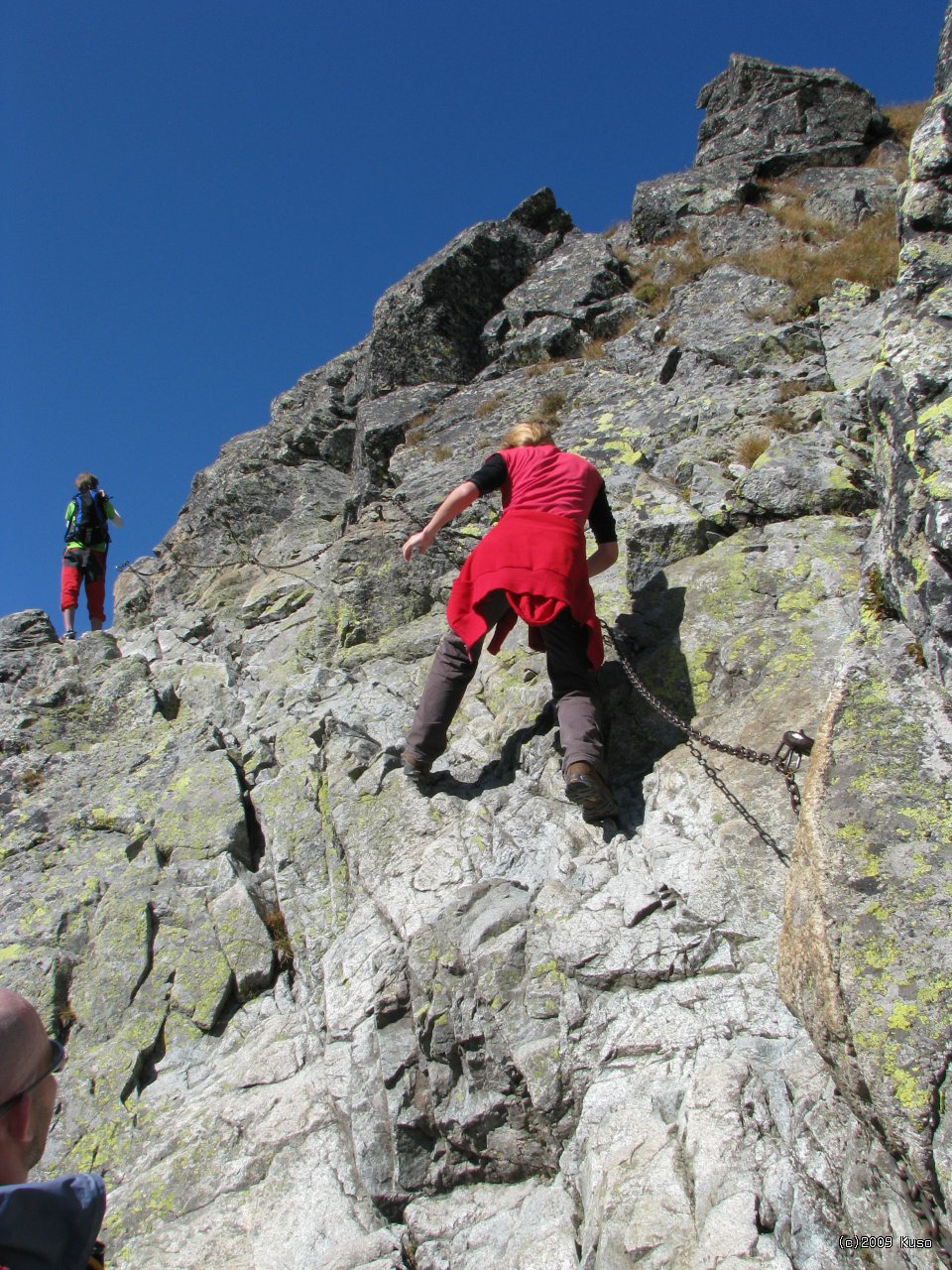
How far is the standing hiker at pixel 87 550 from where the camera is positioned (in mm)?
14008

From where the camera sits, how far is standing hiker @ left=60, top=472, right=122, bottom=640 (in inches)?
551

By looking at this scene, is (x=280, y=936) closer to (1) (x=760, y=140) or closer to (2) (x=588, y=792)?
(2) (x=588, y=792)

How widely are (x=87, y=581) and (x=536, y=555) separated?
10.7 meters

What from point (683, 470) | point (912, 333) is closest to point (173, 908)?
point (683, 470)

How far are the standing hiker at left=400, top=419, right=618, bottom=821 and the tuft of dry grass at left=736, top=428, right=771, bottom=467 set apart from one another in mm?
2633

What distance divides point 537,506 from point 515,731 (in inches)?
80.6

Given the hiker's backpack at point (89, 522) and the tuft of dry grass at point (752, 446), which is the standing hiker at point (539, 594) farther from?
the hiker's backpack at point (89, 522)

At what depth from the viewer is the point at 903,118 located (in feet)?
67.9

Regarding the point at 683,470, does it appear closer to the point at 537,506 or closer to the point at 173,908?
the point at 537,506

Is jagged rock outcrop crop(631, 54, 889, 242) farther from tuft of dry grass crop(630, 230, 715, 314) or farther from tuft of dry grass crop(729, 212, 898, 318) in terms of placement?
tuft of dry grass crop(729, 212, 898, 318)

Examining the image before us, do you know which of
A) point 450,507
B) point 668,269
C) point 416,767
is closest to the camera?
point 450,507

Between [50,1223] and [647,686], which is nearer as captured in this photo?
[50,1223]

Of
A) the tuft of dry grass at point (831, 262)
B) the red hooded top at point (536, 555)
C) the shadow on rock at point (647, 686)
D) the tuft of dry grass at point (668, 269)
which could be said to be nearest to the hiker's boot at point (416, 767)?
the red hooded top at point (536, 555)

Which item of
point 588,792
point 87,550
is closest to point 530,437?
point 588,792
